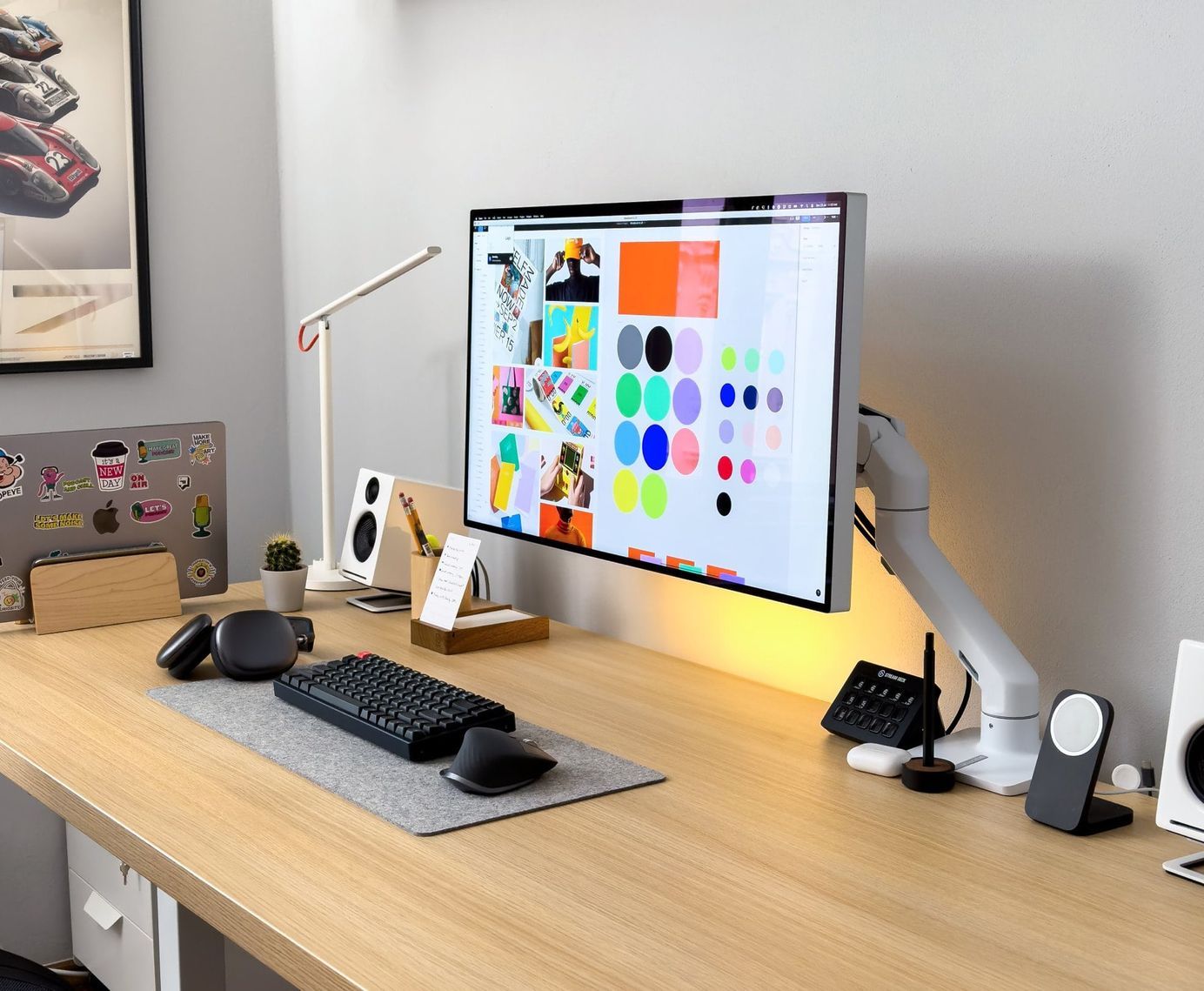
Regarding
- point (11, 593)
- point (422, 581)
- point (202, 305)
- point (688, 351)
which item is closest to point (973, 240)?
point (688, 351)

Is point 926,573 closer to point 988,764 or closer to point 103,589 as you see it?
point 988,764

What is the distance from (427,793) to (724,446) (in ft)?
1.49

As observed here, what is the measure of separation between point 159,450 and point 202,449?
2.4 inches

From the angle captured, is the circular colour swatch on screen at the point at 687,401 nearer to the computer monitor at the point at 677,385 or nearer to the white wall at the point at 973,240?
the computer monitor at the point at 677,385

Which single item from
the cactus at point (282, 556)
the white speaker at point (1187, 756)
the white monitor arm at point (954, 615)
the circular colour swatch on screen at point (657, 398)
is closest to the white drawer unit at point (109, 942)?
the cactus at point (282, 556)

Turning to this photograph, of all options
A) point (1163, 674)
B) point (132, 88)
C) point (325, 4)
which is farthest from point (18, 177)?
point (1163, 674)

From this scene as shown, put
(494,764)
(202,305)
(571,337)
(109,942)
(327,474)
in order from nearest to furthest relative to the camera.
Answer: (494,764) → (571,337) → (109,942) → (327,474) → (202,305)

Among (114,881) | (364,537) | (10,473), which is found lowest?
(114,881)

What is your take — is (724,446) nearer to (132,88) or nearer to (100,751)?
(100,751)

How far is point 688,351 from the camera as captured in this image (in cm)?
138

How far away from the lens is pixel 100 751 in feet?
4.24

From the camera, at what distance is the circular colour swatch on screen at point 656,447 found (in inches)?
56.0

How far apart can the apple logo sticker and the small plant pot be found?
0.70 ft

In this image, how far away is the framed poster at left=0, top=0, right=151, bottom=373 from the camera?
7.14ft
